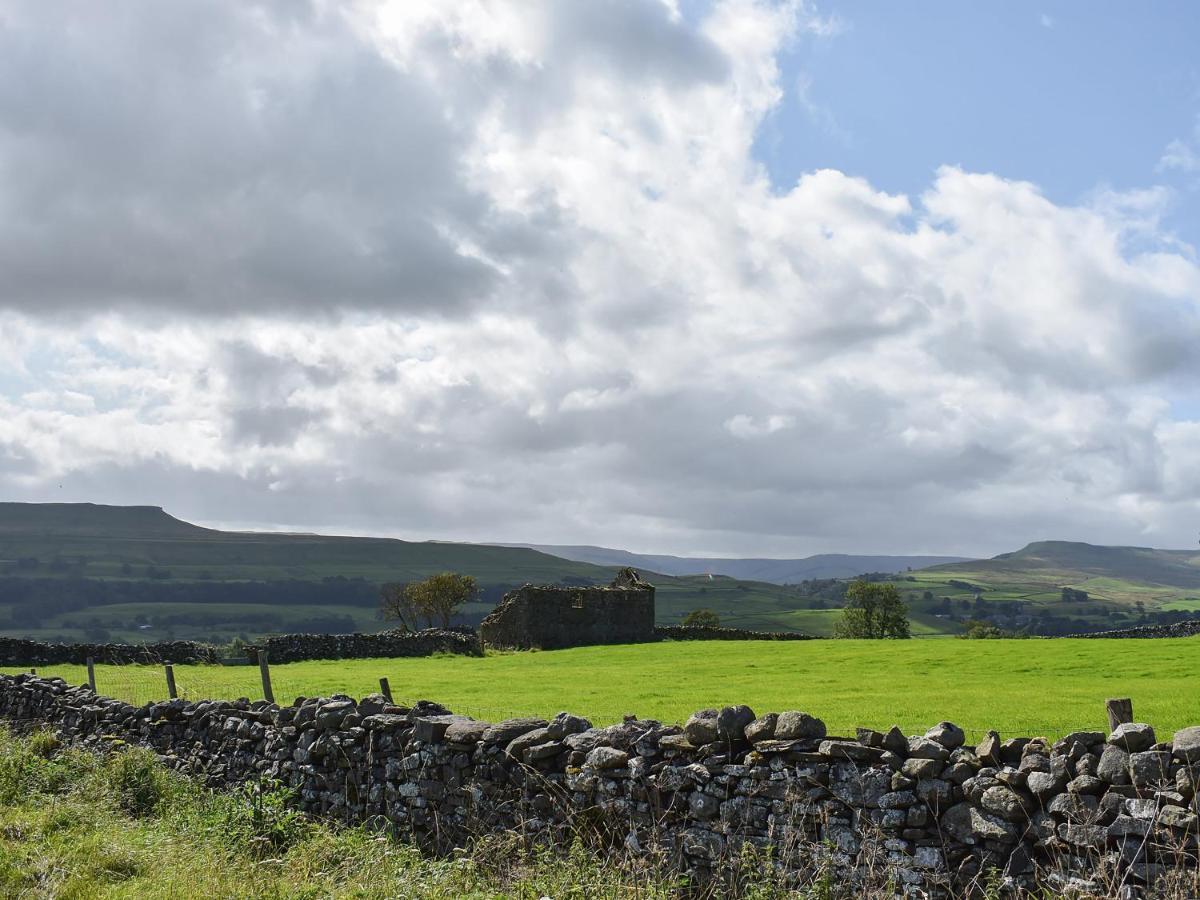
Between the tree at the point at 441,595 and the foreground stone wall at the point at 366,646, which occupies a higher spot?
the tree at the point at 441,595

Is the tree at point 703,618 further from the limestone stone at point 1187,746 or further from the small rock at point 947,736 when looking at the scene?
the limestone stone at point 1187,746

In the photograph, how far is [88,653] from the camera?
4522 centimetres

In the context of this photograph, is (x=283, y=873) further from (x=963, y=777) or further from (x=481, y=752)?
(x=963, y=777)

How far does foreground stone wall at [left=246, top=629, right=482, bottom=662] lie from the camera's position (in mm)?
49219

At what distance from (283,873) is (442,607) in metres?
62.2

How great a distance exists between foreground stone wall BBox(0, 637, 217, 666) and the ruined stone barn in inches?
589

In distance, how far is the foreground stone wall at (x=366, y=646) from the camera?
49.2 metres

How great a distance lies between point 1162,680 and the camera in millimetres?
25078

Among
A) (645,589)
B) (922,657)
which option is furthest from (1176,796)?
(645,589)

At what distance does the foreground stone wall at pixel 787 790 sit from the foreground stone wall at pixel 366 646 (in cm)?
3645

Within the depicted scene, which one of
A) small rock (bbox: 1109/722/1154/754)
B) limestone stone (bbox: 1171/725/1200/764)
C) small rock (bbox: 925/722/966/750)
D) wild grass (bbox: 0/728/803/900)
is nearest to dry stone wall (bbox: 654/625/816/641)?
wild grass (bbox: 0/728/803/900)

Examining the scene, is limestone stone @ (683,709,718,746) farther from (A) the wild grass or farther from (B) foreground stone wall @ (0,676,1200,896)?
(A) the wild grass

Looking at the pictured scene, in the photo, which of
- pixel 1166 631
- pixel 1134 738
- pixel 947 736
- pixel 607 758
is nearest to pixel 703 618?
pixel 1166 631

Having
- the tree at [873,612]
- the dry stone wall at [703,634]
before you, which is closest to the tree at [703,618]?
the tree at [873,612]
